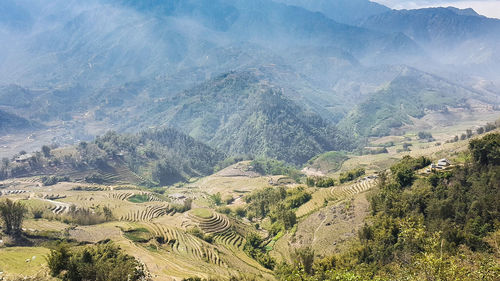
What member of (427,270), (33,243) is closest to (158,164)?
(33,243)

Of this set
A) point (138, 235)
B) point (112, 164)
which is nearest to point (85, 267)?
point (138, 235)

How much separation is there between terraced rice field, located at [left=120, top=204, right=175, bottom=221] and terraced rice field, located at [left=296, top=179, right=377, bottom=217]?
38.7 metres

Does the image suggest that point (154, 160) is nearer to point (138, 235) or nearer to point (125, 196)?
point (125, 196)

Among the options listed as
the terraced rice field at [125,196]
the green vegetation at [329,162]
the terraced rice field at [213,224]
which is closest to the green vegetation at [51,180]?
the terraced rice field at [125,196]

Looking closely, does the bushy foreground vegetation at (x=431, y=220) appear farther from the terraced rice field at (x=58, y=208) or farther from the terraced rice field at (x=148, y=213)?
the terraced rice field at (x=58, y=208)

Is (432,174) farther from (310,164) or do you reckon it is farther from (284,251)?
(310,164)

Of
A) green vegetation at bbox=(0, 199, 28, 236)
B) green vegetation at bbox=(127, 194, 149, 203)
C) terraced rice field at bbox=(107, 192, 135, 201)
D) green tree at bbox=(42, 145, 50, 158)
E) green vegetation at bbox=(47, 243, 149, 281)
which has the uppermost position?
green vegetation at bbox=(47, 243, 149, 281)

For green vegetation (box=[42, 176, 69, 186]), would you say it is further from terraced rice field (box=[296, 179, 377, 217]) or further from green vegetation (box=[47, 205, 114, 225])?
terraced rice field (box=[296, 179, 377, 217])

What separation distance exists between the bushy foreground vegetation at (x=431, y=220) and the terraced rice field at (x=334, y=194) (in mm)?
18458

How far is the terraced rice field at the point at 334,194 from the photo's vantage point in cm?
7397

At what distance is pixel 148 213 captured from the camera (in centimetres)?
8231

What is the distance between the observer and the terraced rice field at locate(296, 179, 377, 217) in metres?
74.0

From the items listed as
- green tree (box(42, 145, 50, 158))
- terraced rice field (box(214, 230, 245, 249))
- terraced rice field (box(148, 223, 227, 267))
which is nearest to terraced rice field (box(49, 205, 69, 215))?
terraced rice field (box(148, 223, 227, 267))

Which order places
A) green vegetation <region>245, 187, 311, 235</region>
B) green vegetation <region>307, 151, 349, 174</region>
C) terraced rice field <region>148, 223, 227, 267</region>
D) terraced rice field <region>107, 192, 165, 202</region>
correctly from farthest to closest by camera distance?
green vegetation <region>307, 151, 349, 174</region> < terraced rice field <region>107, 192, 165, 202</region> < green vegetation <region>245, 187, 311, 235</region> < terraced rice field <region>148, 223, 227, 267</region>
